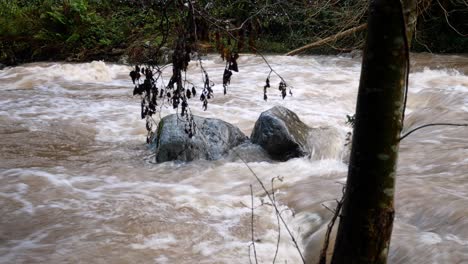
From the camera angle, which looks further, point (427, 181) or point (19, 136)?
point (19, 136)

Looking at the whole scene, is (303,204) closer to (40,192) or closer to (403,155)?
(403,155)

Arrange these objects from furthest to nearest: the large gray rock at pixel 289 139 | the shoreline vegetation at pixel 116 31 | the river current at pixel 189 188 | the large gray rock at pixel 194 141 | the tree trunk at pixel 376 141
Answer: the shoreline vegetation at pixel 116 31 < the large gray rock at pixel 289 139 < the large gray rock at pixel 194 141 < the river current at pixel 189 188 < the tree trunk at pixel 376 141

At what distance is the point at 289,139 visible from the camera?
6348 millimetres

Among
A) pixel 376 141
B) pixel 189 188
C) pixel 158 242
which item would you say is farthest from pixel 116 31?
pixel 376 141

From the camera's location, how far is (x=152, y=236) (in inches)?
161

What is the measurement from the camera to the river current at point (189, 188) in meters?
3.80

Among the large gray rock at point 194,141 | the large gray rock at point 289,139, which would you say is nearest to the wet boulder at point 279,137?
the large gray rock at point 289,139

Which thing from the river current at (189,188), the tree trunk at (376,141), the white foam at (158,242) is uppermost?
the tree trunk at (376,141)

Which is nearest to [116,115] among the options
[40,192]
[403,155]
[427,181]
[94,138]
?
[94,138]

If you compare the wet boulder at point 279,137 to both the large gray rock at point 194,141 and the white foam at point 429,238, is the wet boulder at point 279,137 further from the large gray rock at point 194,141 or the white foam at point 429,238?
the white foam at point 429,238

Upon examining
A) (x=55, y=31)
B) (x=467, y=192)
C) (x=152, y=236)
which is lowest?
(x=152, y=236)

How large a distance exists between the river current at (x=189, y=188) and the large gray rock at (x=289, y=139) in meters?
0.05

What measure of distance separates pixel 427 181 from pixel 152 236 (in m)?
2.57

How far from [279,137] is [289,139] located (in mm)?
132
